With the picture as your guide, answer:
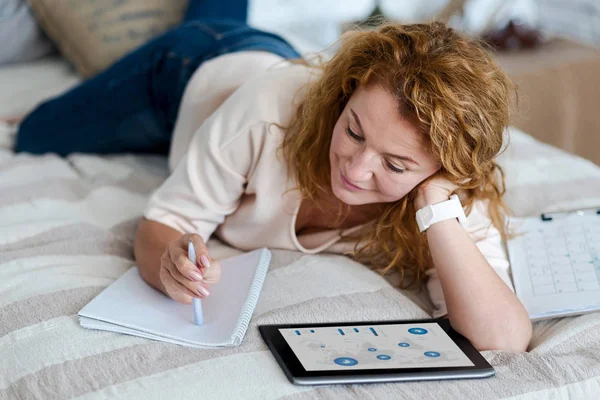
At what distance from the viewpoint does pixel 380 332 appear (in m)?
1.01

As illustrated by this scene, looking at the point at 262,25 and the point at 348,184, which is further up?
the point at 348,184

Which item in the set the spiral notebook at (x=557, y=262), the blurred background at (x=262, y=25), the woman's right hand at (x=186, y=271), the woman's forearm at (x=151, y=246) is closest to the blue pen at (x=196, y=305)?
the woman's right hand at (x=186, y=271)

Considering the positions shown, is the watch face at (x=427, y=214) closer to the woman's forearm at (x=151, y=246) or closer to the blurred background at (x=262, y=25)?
the woman's forearm at (x=151, y=246)

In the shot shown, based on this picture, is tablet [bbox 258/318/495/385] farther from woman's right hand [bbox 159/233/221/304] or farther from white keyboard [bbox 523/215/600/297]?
white keyboard [bbox 523/215/600/297]

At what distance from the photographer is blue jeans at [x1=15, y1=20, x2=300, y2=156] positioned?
1.55 m

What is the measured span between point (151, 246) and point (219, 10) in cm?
95

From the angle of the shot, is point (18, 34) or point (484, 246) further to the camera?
point (18, 34)

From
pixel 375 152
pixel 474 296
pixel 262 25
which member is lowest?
pixel 262 25

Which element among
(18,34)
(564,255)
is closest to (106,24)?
(18,34)

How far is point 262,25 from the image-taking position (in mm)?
2768

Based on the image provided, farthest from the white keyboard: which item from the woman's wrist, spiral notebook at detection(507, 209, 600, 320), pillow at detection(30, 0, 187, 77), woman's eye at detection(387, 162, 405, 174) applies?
pillow at detection(30, 0, 187, 77)

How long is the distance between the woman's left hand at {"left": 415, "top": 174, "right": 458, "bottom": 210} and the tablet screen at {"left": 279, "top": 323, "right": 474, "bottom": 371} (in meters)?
0.19

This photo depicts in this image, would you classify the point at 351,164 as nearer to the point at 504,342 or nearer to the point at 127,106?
the point at 504,342

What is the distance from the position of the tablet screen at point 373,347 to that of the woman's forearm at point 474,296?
0.05 metres
